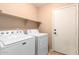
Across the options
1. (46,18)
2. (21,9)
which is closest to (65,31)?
(46,18)

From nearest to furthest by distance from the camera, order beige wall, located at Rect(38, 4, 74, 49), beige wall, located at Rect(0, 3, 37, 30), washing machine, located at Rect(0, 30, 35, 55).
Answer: washing machine, located at Rect(0, 30, 35, 55)
beige wall, located at Rect(0, 3, 37, 30)
beige wall, located at Rect(38, 4, 74, 49)

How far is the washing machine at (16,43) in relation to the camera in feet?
3.91

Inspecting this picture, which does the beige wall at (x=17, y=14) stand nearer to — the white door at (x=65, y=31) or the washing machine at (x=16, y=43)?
the washing machine at (x=16, y=43)

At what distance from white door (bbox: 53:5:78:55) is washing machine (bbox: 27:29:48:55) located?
0.63ft

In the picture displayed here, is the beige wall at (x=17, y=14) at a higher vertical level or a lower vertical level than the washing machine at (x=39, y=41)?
higher

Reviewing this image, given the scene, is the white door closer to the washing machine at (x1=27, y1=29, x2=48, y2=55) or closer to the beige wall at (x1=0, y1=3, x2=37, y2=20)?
the washing machine at (x1=27, y1=29, x2=48, y2=55)

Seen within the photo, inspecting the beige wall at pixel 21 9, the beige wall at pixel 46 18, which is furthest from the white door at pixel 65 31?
the beige wall at pixel 21 9

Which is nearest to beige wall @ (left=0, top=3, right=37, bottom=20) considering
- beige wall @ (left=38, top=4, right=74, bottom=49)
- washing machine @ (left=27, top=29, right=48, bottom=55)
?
beige wall @ (left=38, top=4, right=74, bottom=49)

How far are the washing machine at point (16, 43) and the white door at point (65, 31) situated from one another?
0.48 metres

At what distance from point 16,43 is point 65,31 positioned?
0.95 meters

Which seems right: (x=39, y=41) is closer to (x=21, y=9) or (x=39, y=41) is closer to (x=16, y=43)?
(x=16, y=43)

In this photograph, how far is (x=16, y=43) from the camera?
1329mm

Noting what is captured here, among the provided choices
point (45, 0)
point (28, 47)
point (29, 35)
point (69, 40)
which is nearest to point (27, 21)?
point (29, 35)

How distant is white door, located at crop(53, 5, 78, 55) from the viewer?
5.30 ft
